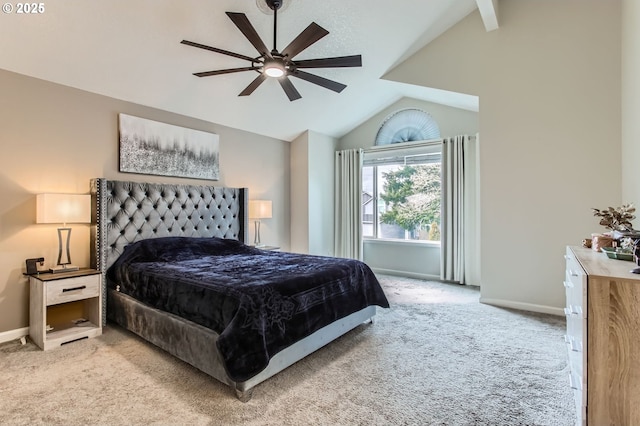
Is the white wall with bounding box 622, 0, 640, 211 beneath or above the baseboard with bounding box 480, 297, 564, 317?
above

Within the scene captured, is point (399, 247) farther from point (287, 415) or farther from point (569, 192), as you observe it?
point (287, 415)

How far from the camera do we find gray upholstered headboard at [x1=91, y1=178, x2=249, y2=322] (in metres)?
3.33

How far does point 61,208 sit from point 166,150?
1408 mm

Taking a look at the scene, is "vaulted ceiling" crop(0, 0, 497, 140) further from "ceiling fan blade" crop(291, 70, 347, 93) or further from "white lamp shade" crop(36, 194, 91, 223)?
"white lamp shade" crop(36, 194, 91, 223)

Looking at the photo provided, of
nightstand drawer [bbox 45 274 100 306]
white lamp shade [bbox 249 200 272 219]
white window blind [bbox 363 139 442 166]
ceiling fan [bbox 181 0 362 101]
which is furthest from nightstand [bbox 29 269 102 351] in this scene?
white window blind [bbox 363 139 442 166]

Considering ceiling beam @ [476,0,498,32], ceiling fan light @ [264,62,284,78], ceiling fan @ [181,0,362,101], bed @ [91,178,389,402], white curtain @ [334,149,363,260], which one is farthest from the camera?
white curtain @ [334,149,363,260]

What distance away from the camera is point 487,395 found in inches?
82.9

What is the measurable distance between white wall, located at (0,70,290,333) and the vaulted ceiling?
0.54 ft

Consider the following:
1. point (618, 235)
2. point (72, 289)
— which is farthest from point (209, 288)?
point (618, 235)

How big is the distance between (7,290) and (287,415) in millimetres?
2948

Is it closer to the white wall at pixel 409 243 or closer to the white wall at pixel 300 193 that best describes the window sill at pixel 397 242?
the white wall at pixel 409 243

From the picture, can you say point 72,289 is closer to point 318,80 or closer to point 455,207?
point 318,80

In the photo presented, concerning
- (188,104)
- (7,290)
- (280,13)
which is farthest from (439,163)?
(7,290)

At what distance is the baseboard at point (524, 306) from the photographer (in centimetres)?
369
